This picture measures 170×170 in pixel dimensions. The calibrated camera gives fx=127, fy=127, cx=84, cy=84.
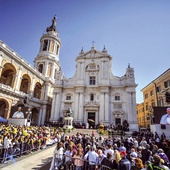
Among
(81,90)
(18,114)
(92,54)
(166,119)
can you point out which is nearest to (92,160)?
(166,119)

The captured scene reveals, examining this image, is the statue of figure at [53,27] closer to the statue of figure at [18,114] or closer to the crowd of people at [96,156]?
the statue of figure at [18,114]

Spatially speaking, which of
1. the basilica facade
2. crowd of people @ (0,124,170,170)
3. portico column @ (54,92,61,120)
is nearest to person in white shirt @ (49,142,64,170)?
crowd of people @ (0,124,170,170)

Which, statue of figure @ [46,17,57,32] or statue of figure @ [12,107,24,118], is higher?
statue of figure @ [46,17,57,32]

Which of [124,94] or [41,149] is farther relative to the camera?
[124,94]

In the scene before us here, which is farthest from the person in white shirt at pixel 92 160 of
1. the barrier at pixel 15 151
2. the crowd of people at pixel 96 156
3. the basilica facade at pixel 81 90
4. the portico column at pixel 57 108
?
the portico column at pixel 57 108

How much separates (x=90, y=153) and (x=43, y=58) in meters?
37.3

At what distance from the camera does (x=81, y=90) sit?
104 ft

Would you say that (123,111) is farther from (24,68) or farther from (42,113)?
(24,68)

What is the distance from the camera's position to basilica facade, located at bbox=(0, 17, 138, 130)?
2758cm

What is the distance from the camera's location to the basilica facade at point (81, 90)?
27578 millimetres

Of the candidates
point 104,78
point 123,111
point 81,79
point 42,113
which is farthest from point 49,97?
point 123,111

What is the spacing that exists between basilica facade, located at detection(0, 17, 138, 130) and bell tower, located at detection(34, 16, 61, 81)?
1.32 meters

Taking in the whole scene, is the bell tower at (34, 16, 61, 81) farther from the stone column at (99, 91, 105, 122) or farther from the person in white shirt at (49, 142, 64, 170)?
the person in white shirt at (49, 142, 64, 170)

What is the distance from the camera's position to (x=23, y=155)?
372 inches
